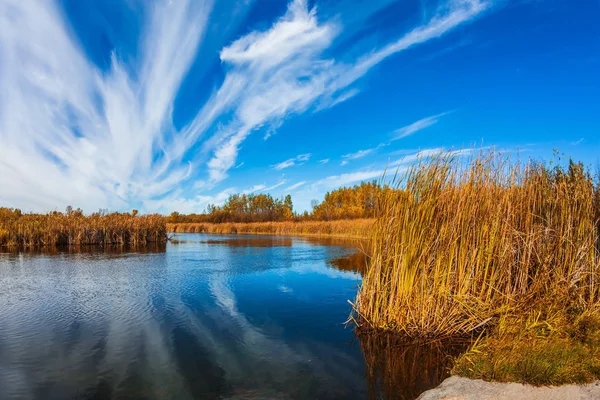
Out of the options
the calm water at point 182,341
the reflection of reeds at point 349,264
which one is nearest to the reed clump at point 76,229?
the calm water at point 182,341

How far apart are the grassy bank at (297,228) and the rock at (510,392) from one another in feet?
91.8

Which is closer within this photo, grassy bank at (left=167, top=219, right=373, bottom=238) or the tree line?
grassy bank at (left=167, top=219, right=373, bottom=238)

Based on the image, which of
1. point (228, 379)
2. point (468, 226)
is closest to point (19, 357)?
point (228, 379)

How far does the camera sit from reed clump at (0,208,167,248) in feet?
72.9

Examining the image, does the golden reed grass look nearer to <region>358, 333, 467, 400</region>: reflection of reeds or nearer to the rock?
<region>358, 333, 467, 400</region>: reflection of reeds

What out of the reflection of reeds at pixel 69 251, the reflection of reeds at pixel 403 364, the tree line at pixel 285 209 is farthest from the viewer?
the tree line at pixel 285 209

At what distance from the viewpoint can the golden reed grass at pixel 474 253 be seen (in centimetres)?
562

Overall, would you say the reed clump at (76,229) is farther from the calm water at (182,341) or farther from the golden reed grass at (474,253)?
the golden reed grass at (474,253)

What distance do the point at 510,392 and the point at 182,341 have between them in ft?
16.4

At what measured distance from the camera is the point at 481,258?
18.9ft

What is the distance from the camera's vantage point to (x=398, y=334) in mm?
5754

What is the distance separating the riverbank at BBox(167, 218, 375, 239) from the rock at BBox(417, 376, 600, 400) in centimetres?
2799

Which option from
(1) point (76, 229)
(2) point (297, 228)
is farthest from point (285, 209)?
(1) point (76, 229)

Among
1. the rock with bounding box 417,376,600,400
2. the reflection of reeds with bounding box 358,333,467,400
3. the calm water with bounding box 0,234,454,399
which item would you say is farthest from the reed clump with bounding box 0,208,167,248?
the rock with bounding box 417,376,600,400
